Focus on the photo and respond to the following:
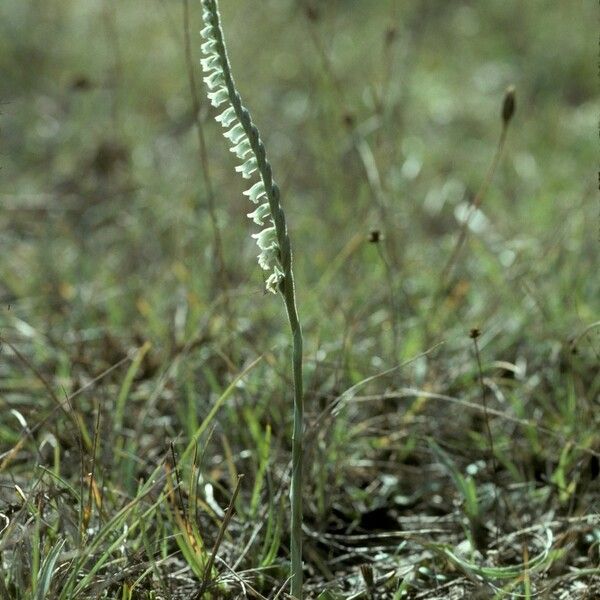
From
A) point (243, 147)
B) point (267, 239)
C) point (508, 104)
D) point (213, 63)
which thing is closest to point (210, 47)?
point (213, 63)

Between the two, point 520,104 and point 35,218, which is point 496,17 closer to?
point 520,104

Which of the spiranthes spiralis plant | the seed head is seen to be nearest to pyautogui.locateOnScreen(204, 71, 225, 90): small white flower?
the spiranthes spiralis plant

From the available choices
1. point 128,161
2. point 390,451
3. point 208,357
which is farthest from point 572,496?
point 128,161

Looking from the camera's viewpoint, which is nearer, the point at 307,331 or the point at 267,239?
the point at 267,239

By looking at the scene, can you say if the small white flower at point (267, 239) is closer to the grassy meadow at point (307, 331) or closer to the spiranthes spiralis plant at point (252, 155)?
the spiranthes spiralis plant at point (252, 155)

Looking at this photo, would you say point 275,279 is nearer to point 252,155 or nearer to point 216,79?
point 252,155

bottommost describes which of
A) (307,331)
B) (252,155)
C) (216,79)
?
(307,331)

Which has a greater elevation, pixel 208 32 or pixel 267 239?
pixel 208 32

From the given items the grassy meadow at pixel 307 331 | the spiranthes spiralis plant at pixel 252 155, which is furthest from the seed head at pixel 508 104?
the spiranthes spiralis plant at pixel 252 155
